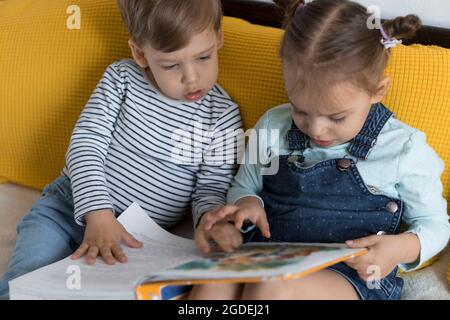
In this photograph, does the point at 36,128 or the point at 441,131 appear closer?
the point at 441,131

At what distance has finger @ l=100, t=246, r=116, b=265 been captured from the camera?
105 cm

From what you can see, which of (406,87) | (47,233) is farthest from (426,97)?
(47,233)

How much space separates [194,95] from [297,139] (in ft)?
0.71

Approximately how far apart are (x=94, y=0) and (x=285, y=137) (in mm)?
563

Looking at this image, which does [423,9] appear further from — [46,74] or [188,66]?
[46,74]

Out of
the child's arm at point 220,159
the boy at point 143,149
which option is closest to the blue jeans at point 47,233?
the boy at point 143,149

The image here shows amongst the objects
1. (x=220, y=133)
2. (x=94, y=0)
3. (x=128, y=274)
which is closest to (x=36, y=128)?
(x=94, y=0)

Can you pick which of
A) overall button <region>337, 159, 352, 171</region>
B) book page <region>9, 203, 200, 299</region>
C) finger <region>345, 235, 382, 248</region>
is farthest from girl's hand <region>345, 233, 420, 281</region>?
book page <region>9, 203, 200, 299</region>

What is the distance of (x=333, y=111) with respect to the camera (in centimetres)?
→ 95

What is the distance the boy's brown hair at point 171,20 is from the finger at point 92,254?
358 mm

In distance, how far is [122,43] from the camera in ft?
4.41
